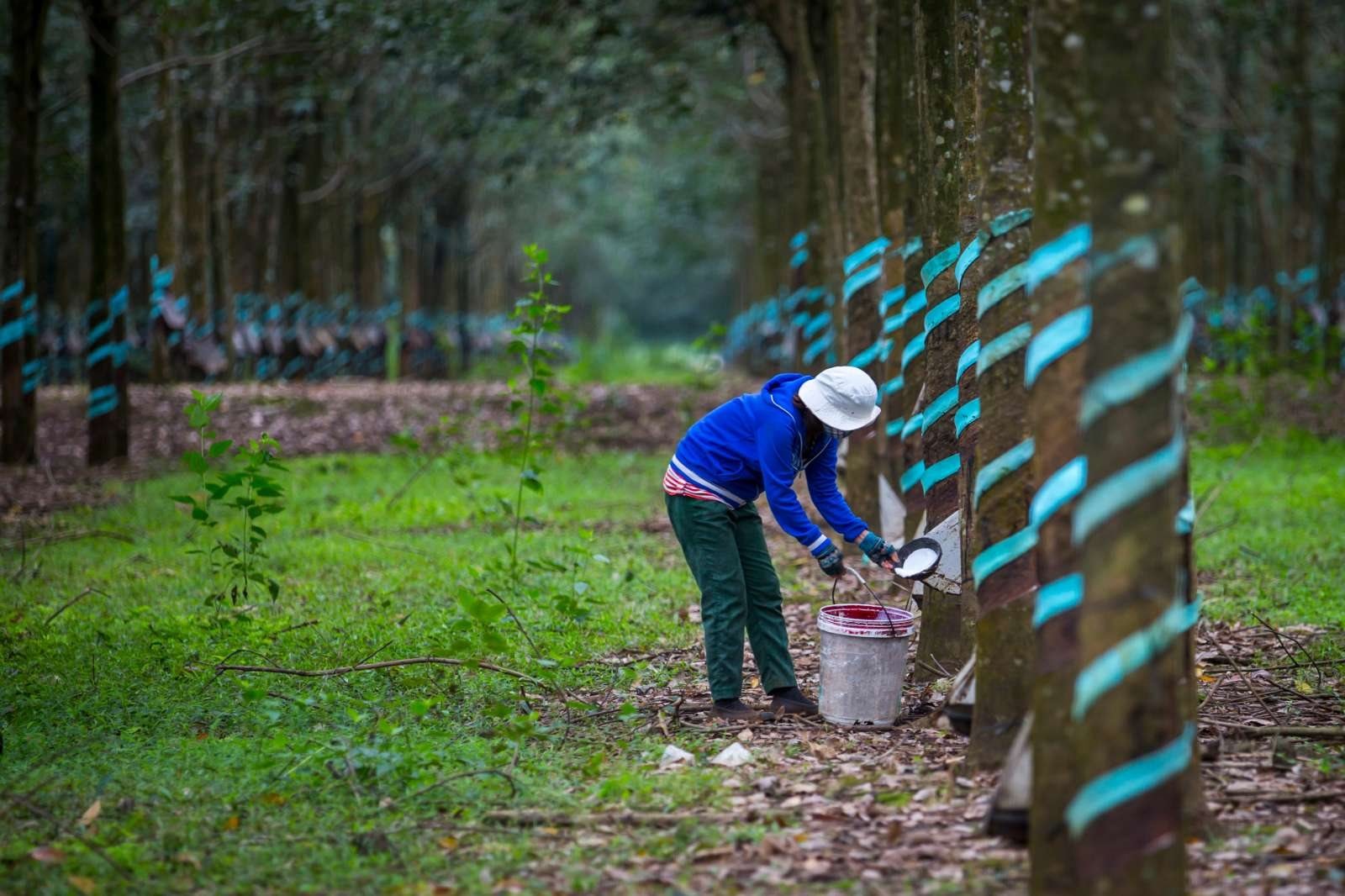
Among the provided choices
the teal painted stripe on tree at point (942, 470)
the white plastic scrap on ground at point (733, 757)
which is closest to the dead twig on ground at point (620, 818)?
the white plastic scrap on ground at point (733, 757)

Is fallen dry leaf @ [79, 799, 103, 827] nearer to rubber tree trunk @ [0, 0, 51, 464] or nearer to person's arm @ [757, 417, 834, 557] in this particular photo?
person's arm @ [757, 417, 834, 557]

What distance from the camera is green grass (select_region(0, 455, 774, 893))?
14.1 feet

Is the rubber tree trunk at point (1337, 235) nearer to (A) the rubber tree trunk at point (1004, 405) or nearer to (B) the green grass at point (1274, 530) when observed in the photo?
(B) the green grass at point (1274, 530)

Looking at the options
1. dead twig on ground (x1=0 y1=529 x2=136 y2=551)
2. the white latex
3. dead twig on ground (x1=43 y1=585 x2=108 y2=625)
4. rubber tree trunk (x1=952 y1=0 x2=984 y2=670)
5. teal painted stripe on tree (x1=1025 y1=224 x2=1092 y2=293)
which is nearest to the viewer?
teal painted stripe on tree (x1=1025 y1=224 x2=1092 y2=293)

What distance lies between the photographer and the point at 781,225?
23922 mm

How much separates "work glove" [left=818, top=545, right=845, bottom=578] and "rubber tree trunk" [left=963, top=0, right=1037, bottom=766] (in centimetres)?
86

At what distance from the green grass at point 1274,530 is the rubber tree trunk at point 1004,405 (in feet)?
10.3

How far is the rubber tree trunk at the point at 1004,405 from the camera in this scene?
181 inches

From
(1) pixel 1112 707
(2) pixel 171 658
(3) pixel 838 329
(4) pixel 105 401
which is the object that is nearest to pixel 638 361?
(4) pixel 105 401

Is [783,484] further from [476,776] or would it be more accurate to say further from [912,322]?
[912,322]

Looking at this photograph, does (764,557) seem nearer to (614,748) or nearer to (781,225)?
(614,748)

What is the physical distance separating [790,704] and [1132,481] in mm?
3007

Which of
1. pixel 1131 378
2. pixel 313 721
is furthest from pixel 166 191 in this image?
pixel 1131 378

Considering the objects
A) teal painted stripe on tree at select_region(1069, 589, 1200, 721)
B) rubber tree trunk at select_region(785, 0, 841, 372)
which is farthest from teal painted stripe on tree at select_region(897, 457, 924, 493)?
teal painted stripe on tree at select_region(1069, 589, 1200, 721)
